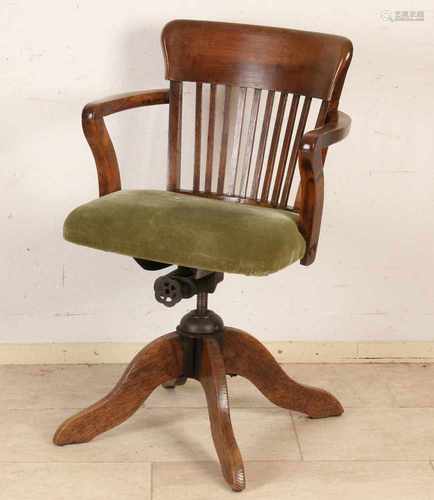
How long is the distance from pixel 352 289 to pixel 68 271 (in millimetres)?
824

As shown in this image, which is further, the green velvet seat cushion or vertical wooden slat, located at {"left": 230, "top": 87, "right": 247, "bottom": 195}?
vertical wooden slat, located at {"left": 230, "top": 87, "right": 247, "bottom": 195}

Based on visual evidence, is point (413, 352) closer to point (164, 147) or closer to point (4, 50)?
point (164, 147)

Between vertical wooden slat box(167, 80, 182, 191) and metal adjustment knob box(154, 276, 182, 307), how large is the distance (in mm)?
354

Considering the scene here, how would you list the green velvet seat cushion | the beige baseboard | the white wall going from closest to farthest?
the green velvet seat cushion < the white wall < the beige baseboard

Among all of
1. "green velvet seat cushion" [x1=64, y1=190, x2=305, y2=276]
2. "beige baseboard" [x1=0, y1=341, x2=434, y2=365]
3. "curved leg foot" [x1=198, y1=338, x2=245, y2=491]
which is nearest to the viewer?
"green velvet seat cushion" [x1=64, y1=190, x2=305, y2=276]

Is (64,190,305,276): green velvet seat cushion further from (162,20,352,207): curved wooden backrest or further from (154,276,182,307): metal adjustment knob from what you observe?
(162,20,352,207): curved wooden backrest

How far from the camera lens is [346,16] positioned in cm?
265

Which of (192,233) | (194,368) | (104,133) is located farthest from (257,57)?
(194,368)

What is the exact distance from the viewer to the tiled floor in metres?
2.16

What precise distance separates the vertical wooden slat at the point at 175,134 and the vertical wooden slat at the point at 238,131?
0.49 feet

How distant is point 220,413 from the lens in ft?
7.34

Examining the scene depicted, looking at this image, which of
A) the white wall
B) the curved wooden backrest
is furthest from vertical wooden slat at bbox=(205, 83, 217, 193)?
the white wall

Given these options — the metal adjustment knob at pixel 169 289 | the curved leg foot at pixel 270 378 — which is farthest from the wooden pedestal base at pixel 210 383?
the metal adjustment knob at pixel 169 289
